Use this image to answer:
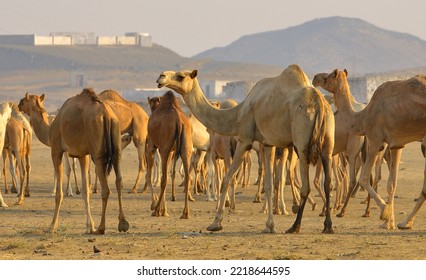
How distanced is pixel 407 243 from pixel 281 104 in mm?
2662

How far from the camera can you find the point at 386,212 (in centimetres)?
1719

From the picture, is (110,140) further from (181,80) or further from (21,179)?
(21,179)

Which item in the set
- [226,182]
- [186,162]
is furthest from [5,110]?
[226,182]

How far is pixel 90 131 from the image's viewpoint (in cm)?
1619

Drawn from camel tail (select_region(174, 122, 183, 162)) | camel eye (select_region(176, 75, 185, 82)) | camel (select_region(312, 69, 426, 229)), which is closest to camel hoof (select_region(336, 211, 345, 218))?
camel (select_region(312, 69, 426, 229))

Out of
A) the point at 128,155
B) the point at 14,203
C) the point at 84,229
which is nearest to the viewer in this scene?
the point at 84,229

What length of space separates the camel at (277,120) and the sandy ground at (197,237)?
81 cm

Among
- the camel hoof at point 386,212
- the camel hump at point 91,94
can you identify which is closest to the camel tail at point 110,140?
the camel hump at point 91,94

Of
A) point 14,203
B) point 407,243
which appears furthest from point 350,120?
point 14,203

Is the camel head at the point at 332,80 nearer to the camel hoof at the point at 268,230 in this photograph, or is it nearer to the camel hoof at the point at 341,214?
the camel hoof at the point at 341,214

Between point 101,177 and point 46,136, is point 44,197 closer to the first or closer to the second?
point 46,136

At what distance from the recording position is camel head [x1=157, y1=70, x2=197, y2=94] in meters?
17.1

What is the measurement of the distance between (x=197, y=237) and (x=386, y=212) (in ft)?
9.87

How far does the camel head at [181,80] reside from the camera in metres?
17.1
